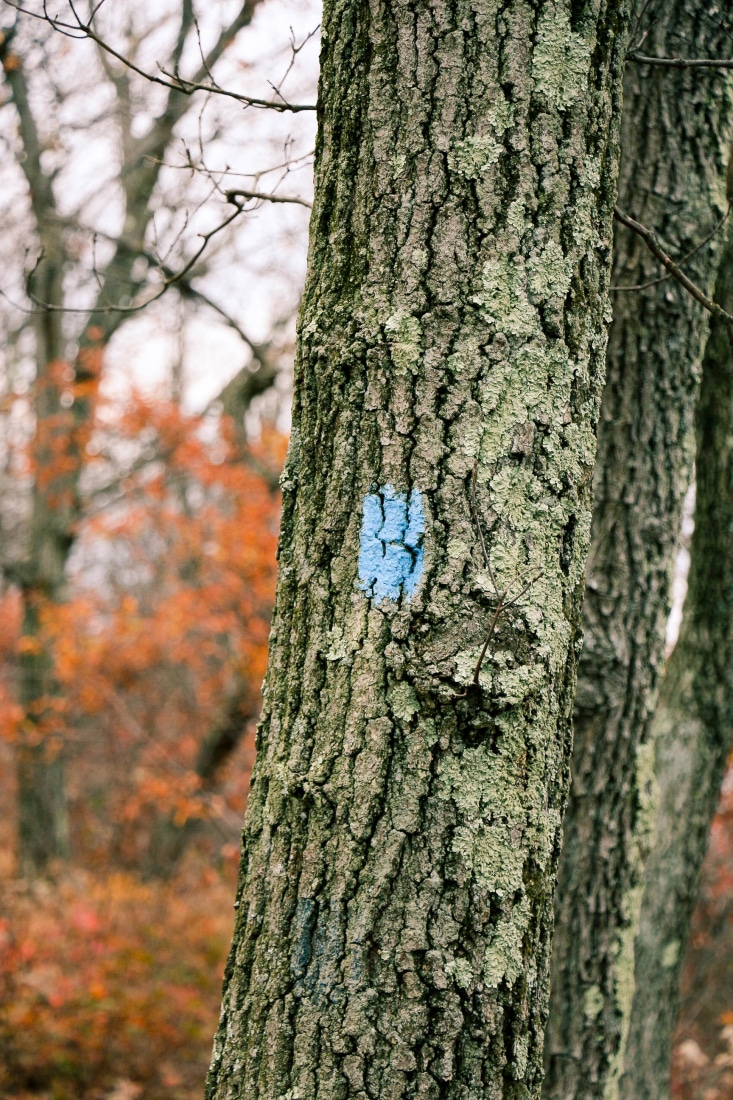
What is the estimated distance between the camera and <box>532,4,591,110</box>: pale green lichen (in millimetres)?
1427

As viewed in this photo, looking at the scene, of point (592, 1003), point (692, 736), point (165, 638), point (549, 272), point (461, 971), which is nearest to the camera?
point (461, 971)

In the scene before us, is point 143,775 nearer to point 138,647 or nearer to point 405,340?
point 138,647

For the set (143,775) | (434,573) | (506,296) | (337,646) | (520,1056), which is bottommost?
(143,775)

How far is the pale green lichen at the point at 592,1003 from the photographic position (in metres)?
2.51

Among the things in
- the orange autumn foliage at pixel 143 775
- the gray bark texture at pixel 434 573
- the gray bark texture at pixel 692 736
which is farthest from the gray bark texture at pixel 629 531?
the orange autumn foliage at pixel 143 775

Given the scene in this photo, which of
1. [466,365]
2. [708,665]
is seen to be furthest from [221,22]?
[466,365]

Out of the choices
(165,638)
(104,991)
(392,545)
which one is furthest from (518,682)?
(165,638)

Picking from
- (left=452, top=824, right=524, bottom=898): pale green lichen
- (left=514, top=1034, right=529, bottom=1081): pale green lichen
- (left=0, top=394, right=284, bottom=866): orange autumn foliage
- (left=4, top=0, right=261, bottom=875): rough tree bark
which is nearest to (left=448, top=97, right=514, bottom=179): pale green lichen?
(left=452, top=824, right=524, bottom=898): pale green lichen

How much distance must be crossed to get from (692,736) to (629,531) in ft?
4.07

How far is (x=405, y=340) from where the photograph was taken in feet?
4.62

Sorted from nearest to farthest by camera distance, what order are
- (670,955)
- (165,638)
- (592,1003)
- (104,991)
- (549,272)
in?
(549,272) < (592,1003) < (670,955) < (104,991) < (165,638)

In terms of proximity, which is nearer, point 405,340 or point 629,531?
point 405,340

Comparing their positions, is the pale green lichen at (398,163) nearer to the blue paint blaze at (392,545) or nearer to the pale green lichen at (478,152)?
the pale green lichen at (478,152)

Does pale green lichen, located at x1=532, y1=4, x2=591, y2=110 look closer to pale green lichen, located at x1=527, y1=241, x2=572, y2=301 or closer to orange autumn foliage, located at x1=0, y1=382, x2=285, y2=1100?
pale green lichen, located at x1=527, y1=241, x2=572, y2=301
